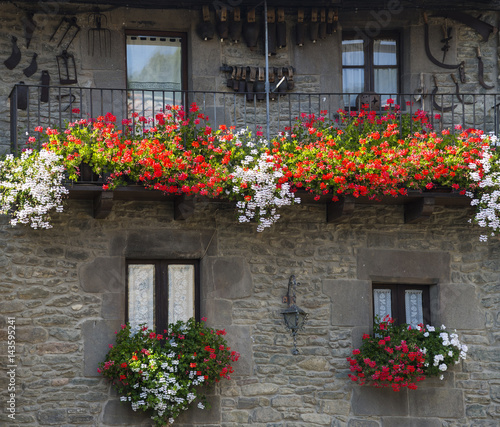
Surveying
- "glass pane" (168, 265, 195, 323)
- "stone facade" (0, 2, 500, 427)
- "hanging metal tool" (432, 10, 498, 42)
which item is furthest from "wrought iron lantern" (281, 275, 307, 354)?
"hanging metal tool" (432, 10, 498, 42)

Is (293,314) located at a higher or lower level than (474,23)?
lower

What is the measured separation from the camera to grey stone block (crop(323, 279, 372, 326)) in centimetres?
1111

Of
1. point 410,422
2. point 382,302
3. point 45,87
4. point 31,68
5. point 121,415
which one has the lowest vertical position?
point 410,422

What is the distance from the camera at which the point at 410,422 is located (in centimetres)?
1095

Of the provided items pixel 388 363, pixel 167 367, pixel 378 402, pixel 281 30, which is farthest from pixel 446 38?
pixel 167 367

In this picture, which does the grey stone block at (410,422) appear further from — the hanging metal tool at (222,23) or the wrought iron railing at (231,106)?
the hanging metal tool at (222,23)

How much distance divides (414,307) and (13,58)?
4.95m

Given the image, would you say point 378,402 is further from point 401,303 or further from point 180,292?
point 180,292

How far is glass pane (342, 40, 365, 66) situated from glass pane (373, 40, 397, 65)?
17cm

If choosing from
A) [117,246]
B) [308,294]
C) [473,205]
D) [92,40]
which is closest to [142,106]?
[92,40]

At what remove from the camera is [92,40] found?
37.5ft

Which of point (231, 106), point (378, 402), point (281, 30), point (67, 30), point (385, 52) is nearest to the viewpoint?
point (378, 402)

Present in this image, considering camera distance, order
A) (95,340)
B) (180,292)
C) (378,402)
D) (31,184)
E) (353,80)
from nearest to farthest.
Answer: (31,184) < (95,340) < (378,402) < (180,292) < (353,80)

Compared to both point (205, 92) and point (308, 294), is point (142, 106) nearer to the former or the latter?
point (205, 92)
